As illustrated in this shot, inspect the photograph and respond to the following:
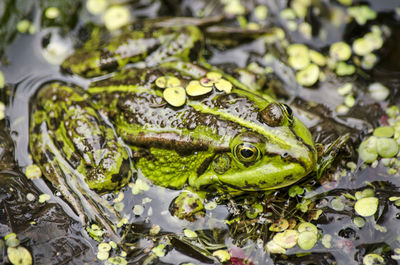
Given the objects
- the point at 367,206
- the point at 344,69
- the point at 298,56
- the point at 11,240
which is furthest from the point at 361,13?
the point at 11,240

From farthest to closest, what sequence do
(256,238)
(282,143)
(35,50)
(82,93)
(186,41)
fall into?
1. (35,50)
2. (186,41)
3. (82,93)
4. (256,238)
5. (282,143)

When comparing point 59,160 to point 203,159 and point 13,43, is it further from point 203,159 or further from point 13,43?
point 13,43

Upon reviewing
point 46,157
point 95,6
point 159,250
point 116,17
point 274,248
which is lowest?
point 274,248

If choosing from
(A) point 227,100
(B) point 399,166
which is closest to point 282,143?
(A) point 227,100

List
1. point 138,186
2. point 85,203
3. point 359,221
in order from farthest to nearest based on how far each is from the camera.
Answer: point 138,186 → point 85,203 → point 359,221

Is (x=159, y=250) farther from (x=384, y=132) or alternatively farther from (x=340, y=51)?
(x=340, y=51)

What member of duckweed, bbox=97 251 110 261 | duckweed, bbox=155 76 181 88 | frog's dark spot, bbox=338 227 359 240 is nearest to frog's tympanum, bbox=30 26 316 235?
duckweed, bbox=155 76 181 88

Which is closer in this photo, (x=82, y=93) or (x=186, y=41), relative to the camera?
(x=82, y=93)
